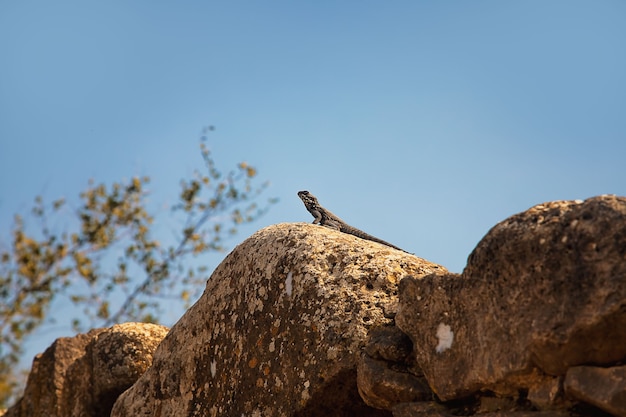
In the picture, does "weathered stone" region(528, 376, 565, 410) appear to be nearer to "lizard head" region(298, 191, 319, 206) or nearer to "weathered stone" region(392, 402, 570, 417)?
"weathered stone" region(392, 402, 570, 417)

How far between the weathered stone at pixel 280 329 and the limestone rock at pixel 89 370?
120cm

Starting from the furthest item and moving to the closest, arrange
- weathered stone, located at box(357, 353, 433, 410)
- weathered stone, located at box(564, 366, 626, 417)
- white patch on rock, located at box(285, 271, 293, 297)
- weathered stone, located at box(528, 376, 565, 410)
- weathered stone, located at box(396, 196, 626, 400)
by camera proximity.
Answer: white patch on rock, located at box(285, 271, 293, 297), weathered stone, located at box(357, 353, 433, 410), weathered stone, located at box(528, 376, 565, 410), weathered stone, located at box(396, 196, 626, 400), weathered stone, located at box(564, 366, 626, 417)

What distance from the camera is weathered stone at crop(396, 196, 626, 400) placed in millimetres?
3461

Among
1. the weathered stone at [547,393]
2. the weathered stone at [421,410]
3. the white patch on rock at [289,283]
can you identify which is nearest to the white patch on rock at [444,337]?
the weathered stone at [421,410]

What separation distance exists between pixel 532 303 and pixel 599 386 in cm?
47

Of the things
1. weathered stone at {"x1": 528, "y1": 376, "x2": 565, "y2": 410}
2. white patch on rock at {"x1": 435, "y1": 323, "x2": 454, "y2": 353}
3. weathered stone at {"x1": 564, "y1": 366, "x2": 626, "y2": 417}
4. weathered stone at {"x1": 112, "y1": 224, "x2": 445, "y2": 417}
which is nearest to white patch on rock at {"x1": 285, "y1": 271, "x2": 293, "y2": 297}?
weathered stone at {"x1": 112, "y1": 224, "x2": 445, "y2": 417}

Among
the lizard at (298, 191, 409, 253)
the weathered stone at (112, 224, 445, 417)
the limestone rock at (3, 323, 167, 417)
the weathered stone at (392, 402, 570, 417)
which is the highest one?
the lizard at (298, 191, 409, 253)

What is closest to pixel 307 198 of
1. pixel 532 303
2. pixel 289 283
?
pixel 289 283

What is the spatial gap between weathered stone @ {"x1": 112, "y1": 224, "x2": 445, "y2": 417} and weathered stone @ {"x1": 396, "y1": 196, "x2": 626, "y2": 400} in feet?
2.28

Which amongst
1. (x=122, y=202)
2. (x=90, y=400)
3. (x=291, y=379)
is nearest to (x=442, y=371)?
(x=291, y=379)

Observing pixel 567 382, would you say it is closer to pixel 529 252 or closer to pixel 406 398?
pixel 529 252

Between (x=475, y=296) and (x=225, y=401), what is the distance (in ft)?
7.15

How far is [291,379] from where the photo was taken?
16.3 feet

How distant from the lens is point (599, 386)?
3.45 meters
